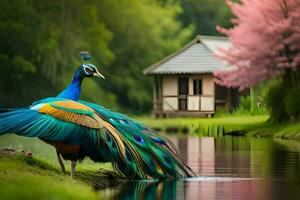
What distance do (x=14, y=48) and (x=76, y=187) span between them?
42.0 metres

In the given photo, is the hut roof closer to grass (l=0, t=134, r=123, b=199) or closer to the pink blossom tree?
the pink blossom tree

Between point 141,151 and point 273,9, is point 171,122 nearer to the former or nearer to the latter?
point 273,9

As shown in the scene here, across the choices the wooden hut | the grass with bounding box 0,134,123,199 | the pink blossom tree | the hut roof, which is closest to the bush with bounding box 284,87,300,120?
the pink blossom tree

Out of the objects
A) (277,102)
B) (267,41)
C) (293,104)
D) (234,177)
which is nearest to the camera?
(234,177)

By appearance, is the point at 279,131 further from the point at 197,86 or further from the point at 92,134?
the point at 92,134

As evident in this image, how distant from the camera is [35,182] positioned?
13.8 m

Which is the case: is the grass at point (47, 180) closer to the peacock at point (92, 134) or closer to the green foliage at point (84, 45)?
the peacock at point (92, 134)

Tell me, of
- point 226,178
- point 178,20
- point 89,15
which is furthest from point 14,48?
point 226,178

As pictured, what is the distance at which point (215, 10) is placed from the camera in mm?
77375

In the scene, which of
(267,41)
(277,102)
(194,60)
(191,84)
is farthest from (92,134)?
(194,60)

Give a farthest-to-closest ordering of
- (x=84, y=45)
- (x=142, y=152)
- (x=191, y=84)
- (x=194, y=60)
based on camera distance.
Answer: (x=84, y=45), (x=194, y=60), (x=191, y=84), (x=142, y=152)

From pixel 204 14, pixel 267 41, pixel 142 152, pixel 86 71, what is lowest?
pixel 142 152

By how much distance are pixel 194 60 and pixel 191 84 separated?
1.34 metres

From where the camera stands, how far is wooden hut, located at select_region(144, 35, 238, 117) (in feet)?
171
